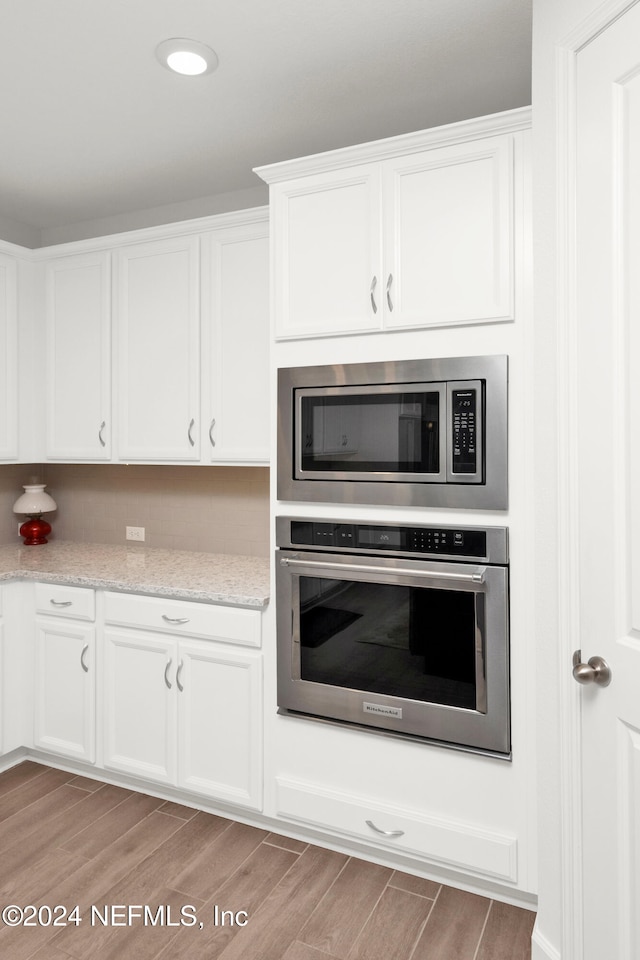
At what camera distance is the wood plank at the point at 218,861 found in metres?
2.06

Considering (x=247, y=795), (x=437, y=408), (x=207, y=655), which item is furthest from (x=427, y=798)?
(x=437, y=408)

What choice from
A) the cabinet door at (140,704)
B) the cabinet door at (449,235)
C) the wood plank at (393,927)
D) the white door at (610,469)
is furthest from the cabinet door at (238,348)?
the wood plank at (393,927)

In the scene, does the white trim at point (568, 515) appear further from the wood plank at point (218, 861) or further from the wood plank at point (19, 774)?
the wood plank at point (19, 774)

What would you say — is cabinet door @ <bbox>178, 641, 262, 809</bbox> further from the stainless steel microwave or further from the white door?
the white door

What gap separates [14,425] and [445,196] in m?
2.29

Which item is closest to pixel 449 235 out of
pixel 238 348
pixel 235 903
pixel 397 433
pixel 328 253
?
pixel 328 253

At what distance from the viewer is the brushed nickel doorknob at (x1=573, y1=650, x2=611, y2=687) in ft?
4.71

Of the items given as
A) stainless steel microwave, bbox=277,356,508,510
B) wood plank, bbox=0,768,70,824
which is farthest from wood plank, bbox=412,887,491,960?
wood plank, bbox=0,768,70,824

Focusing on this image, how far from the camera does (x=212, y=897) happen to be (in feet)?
6.58

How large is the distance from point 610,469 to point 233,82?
177 centimetres

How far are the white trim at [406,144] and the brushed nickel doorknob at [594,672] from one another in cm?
147

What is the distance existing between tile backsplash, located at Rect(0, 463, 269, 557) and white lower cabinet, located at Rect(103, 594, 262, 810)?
67cm

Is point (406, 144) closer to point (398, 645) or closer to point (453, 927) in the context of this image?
point (398, 645)

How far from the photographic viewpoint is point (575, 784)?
1551mm
